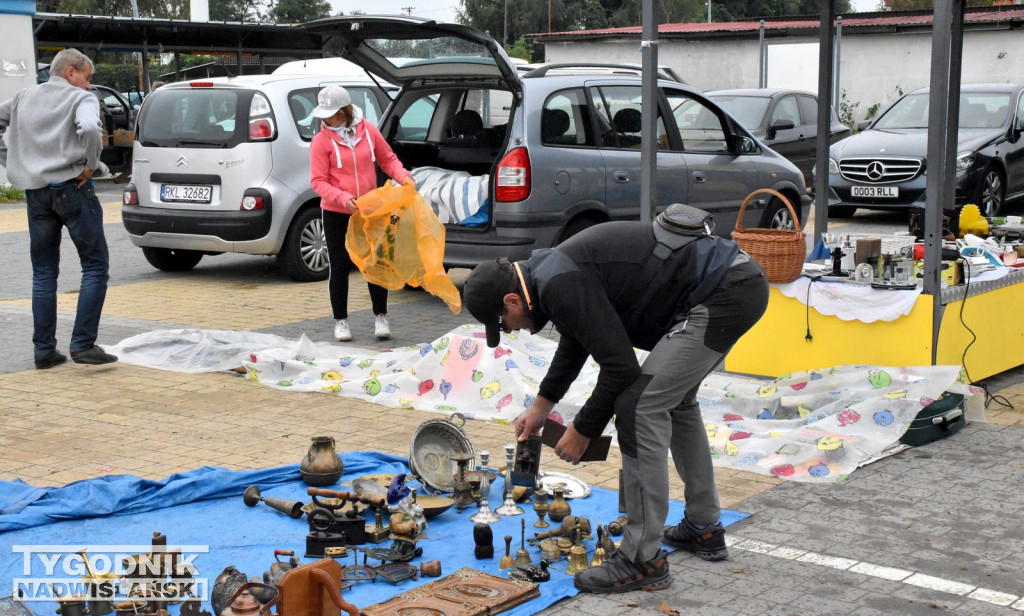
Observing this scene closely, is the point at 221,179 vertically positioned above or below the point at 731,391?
above

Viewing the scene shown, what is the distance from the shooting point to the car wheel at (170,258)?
11602mm

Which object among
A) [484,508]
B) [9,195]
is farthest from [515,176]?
[9,195]

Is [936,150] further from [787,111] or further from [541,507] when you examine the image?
[787,111]

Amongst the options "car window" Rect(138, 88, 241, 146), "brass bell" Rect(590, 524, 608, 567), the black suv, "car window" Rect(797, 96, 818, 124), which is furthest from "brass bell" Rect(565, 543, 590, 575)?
"car window" Rect(797, 96, 818, 124)

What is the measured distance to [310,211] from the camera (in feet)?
35.2

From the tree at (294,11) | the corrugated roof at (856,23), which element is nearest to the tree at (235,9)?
the tree at (294,11)

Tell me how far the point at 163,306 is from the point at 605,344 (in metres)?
6.96

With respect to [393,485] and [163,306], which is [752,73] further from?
[393,485]

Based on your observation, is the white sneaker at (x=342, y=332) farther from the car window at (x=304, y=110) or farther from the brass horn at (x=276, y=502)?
the brass horn at (x=276, y=502)

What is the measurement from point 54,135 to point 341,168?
1.92 metres

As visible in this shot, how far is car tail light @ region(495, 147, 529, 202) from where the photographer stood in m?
8.75

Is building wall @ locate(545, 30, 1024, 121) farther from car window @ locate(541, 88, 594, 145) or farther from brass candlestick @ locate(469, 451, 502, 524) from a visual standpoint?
brass candlestick @ locate(469, 451, 502, 524)

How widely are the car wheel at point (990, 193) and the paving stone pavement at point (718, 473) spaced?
726cm

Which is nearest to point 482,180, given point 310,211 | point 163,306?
point 310,211
